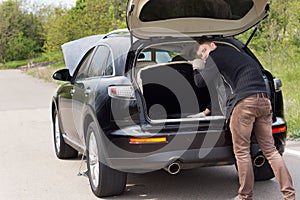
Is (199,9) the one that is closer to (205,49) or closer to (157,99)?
(205,49)

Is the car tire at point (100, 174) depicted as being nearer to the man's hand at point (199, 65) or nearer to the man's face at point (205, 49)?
the man's hand at point (199, 65)

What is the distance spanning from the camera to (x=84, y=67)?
7094 mm

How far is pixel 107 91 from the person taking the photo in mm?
5430

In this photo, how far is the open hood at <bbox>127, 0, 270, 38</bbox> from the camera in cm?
547

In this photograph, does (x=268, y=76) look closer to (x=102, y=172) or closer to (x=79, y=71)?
(x=102, y=172)

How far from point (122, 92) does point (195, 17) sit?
1.15 metres

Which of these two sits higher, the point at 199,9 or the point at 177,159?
the point at 199,9

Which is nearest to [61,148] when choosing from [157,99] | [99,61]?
[99,61]

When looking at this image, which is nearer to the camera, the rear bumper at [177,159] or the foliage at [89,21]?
the rear bumper at [177,159]

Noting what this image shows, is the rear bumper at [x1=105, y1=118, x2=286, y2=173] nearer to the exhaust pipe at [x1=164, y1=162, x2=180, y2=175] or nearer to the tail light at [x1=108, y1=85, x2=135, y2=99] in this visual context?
the exhaust pipe at [x1=164, y1=162, x2=180, y2=175]

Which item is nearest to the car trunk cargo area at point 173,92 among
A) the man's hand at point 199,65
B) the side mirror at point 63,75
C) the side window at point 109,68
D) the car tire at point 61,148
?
the side window at point 109,68

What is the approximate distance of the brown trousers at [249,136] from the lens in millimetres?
4961

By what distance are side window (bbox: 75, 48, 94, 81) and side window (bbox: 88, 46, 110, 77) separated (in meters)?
0.20

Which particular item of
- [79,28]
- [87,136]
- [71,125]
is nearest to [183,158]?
[87,136]
